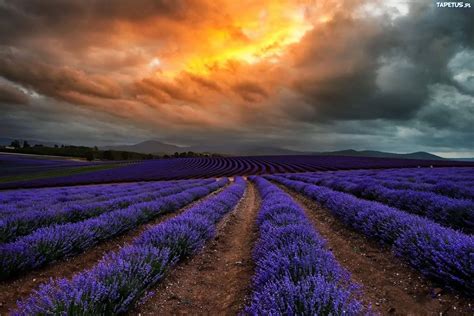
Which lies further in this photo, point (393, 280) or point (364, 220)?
point (364, 220)

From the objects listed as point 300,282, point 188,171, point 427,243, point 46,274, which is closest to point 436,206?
point 427,243

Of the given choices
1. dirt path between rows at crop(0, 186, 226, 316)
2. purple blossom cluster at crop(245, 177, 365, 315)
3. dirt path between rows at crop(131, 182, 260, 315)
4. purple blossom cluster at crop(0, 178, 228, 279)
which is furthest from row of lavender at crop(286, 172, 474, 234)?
purple blossom cluster at crop(0, 178, 228, 279)

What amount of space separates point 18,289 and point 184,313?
2.27 meters

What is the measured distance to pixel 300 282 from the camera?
84.9 inches

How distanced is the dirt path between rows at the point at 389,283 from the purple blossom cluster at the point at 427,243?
0.45 ft

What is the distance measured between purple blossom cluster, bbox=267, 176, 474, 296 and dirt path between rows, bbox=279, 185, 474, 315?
138 mm

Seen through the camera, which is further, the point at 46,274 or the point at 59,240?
the point at 59,240

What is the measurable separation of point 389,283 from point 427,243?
75 centimetres

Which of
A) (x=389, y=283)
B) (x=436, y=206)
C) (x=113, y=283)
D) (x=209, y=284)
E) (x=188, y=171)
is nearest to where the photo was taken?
(x=113, y=283)

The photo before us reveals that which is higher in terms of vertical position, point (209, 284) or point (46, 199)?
point (209, 284)

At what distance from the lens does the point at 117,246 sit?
4.92 metres

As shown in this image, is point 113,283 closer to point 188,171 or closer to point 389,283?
point 389,283

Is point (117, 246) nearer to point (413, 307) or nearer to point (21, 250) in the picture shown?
point (21, 250)

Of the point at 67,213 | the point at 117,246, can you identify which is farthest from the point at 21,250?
the point at 67,213
